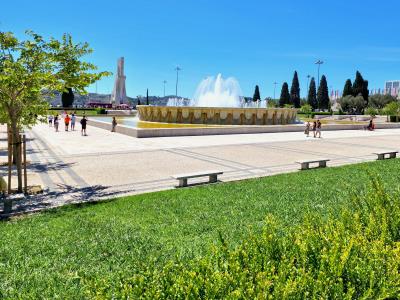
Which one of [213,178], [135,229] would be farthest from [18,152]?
[213,178]

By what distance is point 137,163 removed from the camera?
11688 millimetres

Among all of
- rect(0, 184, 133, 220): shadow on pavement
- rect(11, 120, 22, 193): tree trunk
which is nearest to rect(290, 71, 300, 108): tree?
rect(0, 184, 133, 220): shadow on pavement

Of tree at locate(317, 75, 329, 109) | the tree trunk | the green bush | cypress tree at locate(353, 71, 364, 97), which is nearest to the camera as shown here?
the green bush

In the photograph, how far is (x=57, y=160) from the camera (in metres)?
12.3

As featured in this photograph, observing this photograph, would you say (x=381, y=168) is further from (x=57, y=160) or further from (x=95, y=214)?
(x=57, y=160)

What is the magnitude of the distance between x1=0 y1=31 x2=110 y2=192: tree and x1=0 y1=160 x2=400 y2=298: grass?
2.76m

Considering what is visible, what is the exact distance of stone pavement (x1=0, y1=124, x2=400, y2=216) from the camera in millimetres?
8328

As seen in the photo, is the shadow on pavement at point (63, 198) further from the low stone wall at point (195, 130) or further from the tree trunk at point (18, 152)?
the low stone wall at point (195, 130)

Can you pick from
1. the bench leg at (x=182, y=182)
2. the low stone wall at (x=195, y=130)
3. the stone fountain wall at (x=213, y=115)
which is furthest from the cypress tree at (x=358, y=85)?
the bench leg at (x=182, y=182)

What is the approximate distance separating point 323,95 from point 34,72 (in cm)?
8250

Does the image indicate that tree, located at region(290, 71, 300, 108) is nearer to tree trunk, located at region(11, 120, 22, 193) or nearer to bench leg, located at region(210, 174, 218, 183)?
bench leg, located at region(210, 174, 218, 183)

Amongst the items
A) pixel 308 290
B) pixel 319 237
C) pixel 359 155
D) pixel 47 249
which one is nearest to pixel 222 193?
pixel 47 249

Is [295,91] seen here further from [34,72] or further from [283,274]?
[283,274]

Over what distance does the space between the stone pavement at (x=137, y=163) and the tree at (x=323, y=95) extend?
70026 mm
